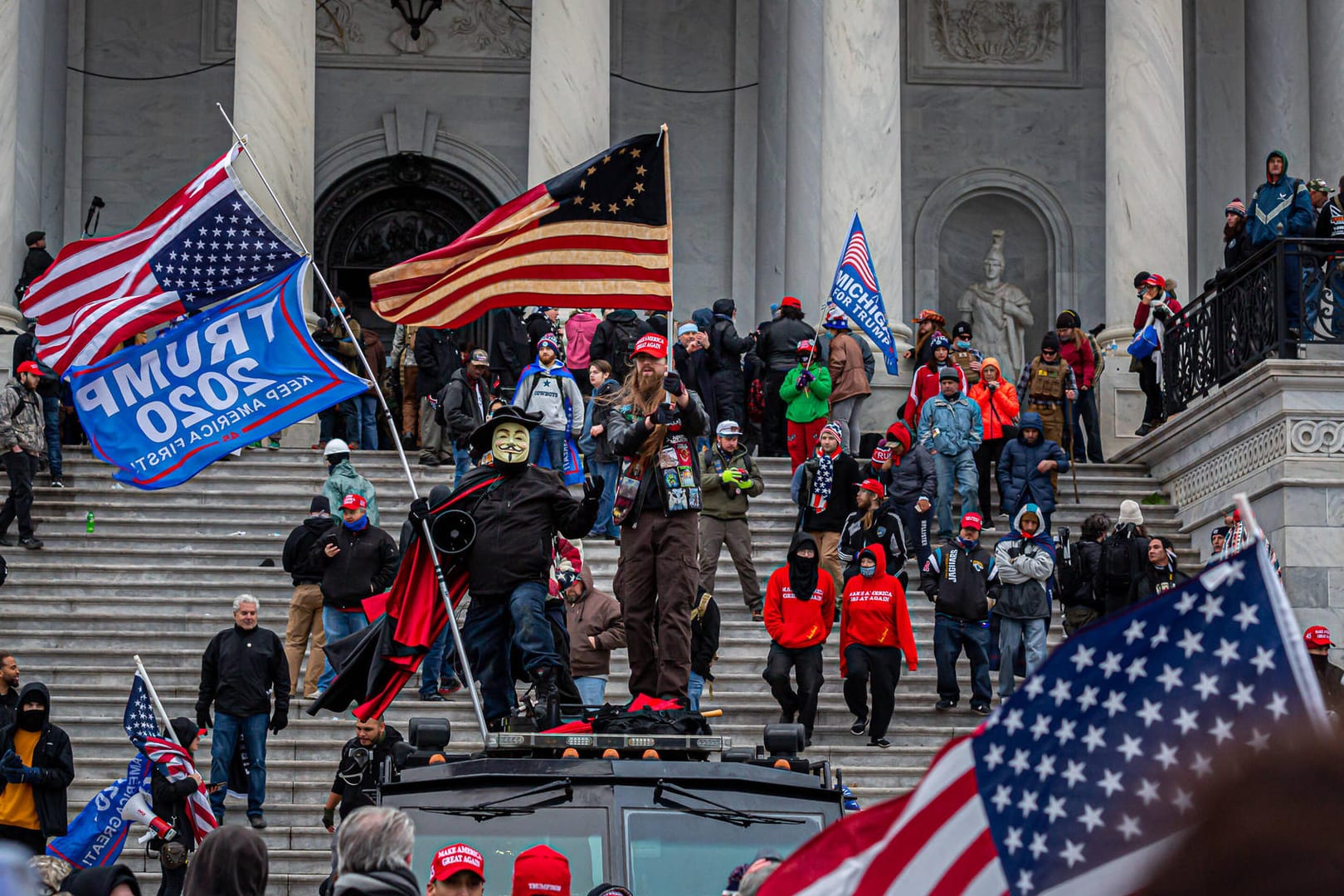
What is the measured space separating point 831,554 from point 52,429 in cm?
775

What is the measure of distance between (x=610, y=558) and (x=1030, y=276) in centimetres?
1590

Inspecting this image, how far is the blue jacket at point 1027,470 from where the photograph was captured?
19.8 meters

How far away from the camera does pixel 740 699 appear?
1689 centimetres

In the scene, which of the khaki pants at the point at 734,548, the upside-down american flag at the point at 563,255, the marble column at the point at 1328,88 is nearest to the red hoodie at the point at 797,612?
the khaki pants at the point at 734,548

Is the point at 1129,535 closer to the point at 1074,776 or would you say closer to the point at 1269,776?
the point at 1074,776

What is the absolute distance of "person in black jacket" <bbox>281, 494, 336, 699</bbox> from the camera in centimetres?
1694

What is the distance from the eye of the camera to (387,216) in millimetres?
33125

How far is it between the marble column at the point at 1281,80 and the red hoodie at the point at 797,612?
16.7 metres

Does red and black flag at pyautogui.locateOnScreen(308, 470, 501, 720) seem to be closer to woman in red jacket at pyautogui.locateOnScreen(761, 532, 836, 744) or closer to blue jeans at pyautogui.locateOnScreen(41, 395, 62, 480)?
woman in red jacket at pyautogui.locateOnScreen(761, 532, 836, 744)

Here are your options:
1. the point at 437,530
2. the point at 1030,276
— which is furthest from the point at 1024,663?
the point at 1030,276

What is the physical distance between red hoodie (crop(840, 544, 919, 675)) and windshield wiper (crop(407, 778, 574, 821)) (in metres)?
7.58

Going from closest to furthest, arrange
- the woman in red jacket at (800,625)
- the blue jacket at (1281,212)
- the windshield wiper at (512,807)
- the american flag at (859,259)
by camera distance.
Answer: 1. the windshield wiper at (512,807)
2. the woman in red jacket at (800,625)
3. the blue jacket at (1281,212)
4. the american flag at (859,259)

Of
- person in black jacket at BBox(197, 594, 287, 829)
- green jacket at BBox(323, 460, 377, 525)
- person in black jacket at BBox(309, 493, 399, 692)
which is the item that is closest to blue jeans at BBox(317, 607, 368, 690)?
person in black jacket at BBox(309, 493, 399, 692)

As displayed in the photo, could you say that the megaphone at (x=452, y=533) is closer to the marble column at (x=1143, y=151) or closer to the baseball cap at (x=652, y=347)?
the baseball cap at (x=652, y=347)
